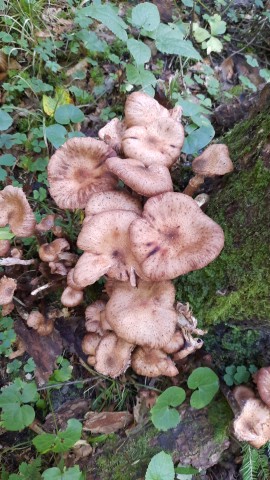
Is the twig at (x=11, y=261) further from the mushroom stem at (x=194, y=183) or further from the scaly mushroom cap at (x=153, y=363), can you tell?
the mushroom stem at (x=194, y=183)

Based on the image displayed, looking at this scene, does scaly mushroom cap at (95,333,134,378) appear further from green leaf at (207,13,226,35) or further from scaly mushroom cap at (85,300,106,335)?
green leaf at (207,13,226,35)

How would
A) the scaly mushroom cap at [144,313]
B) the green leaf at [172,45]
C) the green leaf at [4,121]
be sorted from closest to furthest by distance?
1. the scaly mushroom cap at [144,313]
2. the green leaf at [172,45]
3. the green leaf at [4,121]

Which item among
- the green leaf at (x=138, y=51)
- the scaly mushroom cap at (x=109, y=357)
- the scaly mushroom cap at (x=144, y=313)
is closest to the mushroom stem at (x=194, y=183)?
the scaly mushroom cap at (x=144, y=313)

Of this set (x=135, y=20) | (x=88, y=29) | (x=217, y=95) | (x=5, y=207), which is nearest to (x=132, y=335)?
(x=5, y=207)

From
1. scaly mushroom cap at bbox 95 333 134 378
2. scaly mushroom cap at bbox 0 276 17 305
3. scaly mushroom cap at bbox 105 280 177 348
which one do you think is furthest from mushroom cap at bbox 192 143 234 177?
Result: scaly mushroom cap at bbox 0 276 17 305

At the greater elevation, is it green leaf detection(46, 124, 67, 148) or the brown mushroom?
the brown mushroom
